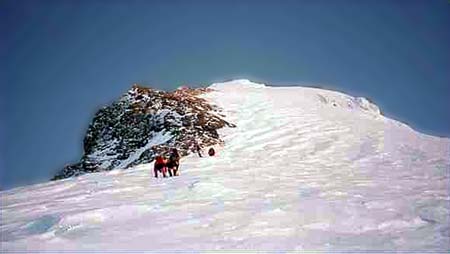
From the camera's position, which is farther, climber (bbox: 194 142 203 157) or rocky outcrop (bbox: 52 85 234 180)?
rocky outcrop (bbox: 52 85 234 180)

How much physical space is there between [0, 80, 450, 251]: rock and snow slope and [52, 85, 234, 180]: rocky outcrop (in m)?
3.15

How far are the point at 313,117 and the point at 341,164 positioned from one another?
15.3m

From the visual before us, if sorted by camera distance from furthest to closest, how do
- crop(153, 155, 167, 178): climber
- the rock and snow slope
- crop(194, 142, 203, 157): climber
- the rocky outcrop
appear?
1. the rocky outcrop
2. crop(194, 142, 203, 157): climber
3. crop(153, 155, 167, 178): climber
4. the rock and snow slope

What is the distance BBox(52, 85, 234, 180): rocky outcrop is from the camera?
1283 inches

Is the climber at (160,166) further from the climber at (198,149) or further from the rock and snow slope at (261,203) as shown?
the climber at (198,149)

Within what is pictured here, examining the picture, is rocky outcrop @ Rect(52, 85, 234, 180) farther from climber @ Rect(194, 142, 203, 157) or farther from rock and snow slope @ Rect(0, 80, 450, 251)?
rock and snow slope @ Rect(0, 80, 450, 251)

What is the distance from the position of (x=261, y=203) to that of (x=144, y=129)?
2203 cm

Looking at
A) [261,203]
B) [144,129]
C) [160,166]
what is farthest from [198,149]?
[261,203]

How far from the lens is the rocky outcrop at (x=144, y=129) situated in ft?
107

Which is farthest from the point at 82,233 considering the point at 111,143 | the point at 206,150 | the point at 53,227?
the point at 111,143

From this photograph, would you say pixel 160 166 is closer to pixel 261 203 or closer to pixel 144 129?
pixel 261 203

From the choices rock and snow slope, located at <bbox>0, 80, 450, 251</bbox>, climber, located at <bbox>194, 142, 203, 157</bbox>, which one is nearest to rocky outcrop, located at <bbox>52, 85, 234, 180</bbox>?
climber, located at <bbox>194, 142, 203, 157</bbox>

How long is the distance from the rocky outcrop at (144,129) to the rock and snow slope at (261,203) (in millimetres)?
3147

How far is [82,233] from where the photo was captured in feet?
42.4
